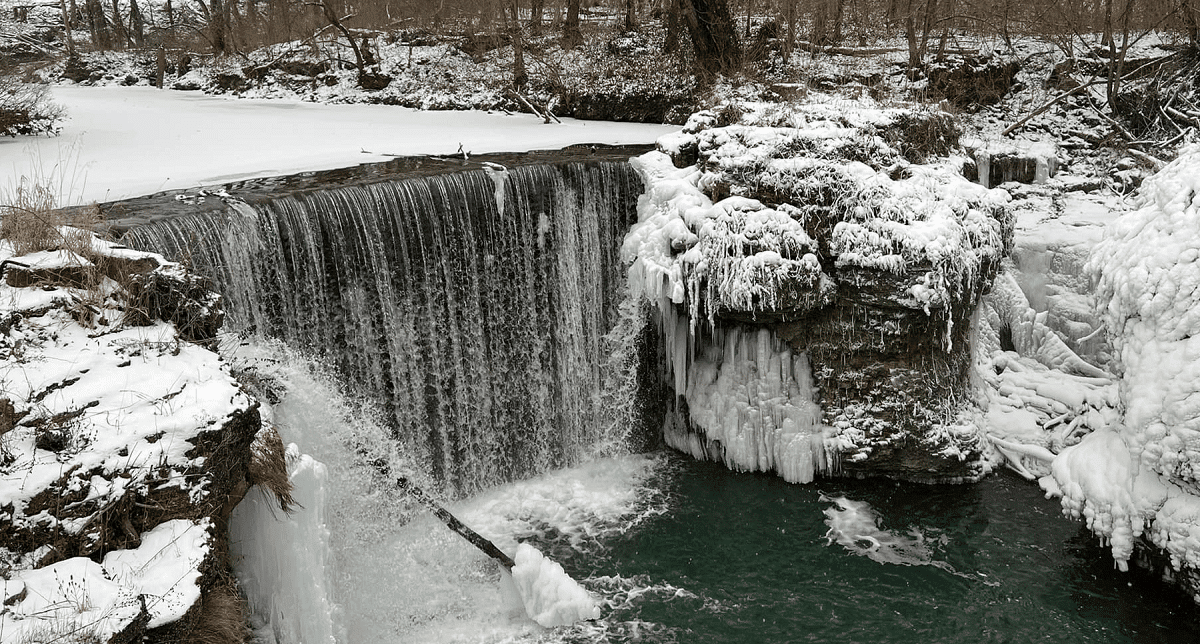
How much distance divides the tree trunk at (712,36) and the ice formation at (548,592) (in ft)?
34.7

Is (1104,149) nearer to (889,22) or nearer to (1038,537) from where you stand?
(889,22)

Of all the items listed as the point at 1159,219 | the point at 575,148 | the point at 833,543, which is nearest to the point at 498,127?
the point at 575,148

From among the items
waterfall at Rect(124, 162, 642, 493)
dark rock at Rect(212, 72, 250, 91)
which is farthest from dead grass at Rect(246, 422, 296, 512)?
dark rock at Rect(212, 72, 250, 91)

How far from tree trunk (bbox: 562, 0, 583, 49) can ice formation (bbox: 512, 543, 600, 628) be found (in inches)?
511

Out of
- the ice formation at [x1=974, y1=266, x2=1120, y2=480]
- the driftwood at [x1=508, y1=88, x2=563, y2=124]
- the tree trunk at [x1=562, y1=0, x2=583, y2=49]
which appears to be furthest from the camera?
the tree trunk at [x1=562, y1=0, x2=583, y2=49]

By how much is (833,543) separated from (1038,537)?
1.96 metres

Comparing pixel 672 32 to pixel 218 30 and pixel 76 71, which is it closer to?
pixel 218 30

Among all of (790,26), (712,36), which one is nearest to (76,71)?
(712,36)

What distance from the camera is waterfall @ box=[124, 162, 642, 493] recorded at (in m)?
7.46

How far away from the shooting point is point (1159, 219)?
7168 mm

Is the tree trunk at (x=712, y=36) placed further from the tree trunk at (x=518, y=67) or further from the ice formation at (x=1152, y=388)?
the ice formation at (x=1152, y=388)

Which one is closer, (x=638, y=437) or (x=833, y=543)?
(x=833, y=543)

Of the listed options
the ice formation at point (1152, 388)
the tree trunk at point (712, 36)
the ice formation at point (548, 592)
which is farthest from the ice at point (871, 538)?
the tree trunk at point (712, 36)

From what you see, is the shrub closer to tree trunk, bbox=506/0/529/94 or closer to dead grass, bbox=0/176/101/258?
dead grass, bbox=0/176/101/258
